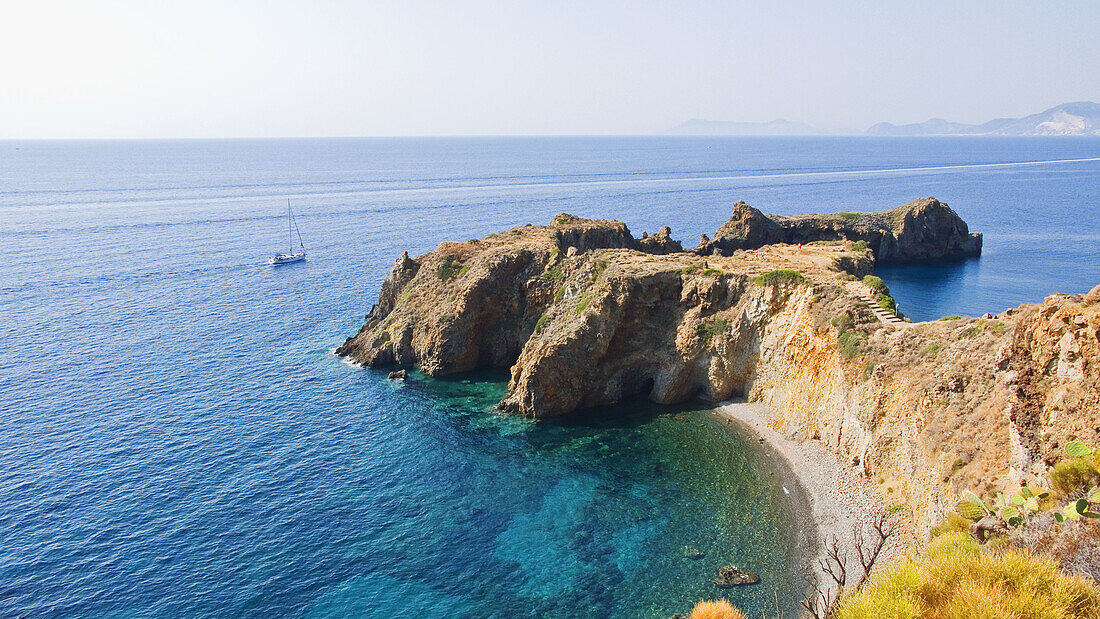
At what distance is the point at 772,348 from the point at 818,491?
14.2 metres

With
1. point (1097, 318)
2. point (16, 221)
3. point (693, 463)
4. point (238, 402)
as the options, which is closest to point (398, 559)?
point (693, 463)

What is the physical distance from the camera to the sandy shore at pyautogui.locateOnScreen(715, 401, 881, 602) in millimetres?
39844

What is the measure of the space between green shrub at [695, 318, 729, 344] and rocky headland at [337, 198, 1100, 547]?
0.60 feet

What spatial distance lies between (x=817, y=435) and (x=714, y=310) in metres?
14.5

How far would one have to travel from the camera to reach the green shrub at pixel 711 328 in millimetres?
57844

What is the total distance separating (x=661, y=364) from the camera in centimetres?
6047

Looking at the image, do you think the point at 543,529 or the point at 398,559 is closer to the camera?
the point at 398,559

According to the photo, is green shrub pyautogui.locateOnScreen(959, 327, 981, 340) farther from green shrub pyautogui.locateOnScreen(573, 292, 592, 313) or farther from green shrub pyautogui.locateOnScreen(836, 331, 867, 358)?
green shrub pyautogui.locateOnScreen(573, 292, 592, 313)

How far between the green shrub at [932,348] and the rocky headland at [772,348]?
94 mm

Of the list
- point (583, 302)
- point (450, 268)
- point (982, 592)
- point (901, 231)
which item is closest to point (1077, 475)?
point (982, 592)

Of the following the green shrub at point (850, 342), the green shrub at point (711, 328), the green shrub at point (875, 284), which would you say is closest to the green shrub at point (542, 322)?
the green shrub at point (711, 328)

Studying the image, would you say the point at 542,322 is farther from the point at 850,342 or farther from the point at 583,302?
the point at 850,342

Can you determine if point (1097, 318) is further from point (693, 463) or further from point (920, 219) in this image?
point (920, 219)

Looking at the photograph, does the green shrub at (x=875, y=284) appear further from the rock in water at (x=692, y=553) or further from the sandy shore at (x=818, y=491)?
the rock in water at (x=692, y=553)
